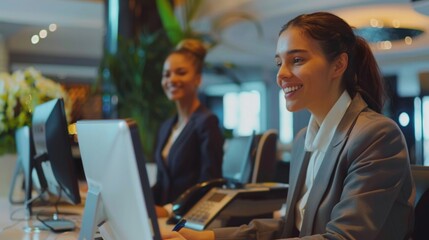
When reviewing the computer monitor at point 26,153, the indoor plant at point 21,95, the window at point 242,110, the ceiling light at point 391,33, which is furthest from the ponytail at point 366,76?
the window at point 242,110

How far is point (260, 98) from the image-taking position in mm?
12734

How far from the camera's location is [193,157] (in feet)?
9.01

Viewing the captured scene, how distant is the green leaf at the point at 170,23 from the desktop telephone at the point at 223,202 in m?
2.58

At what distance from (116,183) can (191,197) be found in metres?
1.17

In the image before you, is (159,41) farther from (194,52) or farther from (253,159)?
(253,159)

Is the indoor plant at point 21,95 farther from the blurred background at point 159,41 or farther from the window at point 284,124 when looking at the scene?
the window at point 284,124

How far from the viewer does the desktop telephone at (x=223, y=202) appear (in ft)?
7.22

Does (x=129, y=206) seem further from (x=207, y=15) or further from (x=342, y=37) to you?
(x=207, y=15)

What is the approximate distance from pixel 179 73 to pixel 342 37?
1451 millimetres

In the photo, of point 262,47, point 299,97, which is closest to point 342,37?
point 299,97

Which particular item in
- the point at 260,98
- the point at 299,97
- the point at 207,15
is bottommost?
the point at 260,98

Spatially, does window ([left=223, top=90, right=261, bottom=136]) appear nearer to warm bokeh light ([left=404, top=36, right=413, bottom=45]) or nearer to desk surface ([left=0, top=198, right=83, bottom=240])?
warm bokeh light ([left=404, top=36, right=413, bottom=45])

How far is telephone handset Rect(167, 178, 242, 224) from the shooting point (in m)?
2.29

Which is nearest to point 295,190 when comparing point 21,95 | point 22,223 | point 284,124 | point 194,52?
point 22,223
